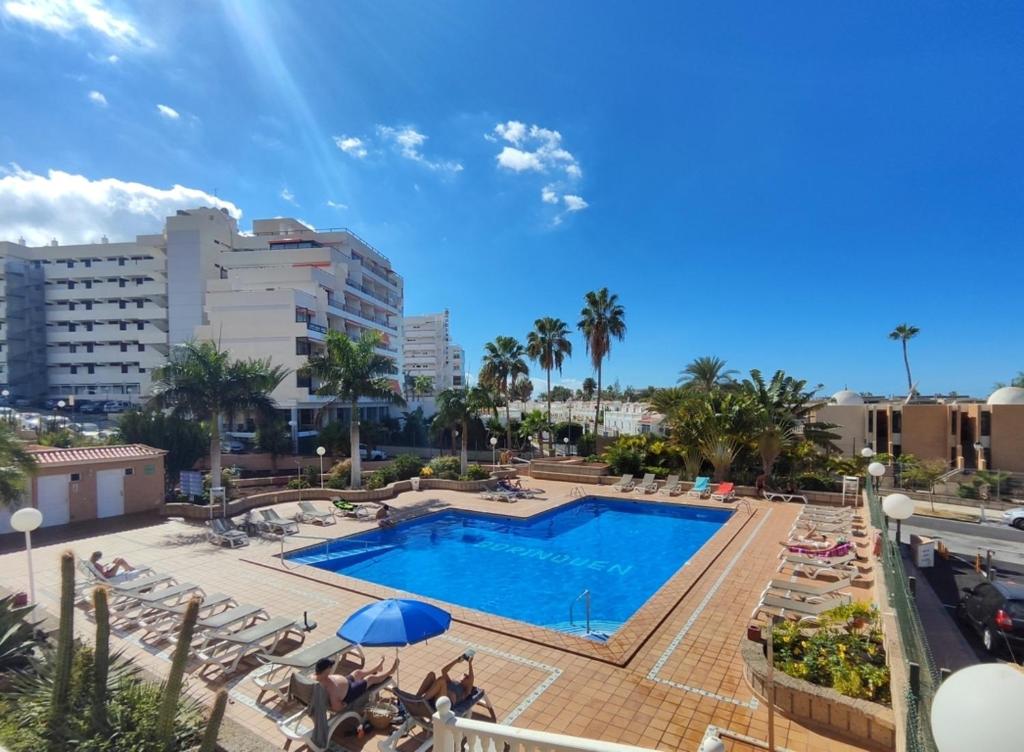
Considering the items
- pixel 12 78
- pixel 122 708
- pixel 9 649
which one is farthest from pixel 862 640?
pixel 12 78

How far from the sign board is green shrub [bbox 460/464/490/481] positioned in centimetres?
1138

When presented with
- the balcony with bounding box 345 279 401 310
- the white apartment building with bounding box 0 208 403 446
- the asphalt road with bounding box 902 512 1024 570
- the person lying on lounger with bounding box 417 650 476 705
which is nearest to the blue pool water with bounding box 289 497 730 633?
the person lying on lounger with bounding box 417 650 476 705

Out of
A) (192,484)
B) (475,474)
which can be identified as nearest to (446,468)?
(475,474)

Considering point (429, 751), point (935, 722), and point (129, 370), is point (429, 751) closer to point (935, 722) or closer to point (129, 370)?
point (935, 722)

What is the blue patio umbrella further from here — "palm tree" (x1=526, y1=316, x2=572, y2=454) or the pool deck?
"palm tree" (x1=526, y1=316, x2=572, y2=454)

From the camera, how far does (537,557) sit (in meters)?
15.9

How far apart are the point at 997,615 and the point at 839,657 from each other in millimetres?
5318

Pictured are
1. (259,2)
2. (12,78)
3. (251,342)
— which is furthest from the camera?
(251,342)

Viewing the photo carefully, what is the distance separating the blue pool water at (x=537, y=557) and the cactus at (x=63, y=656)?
8346mm

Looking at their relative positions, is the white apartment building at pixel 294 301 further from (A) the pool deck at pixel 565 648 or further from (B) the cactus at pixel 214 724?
(B) the cactus at pixel 214 724

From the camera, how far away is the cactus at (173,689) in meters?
4.46

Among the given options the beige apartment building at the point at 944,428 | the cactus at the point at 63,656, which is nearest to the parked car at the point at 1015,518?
the beige apartment building at the point at 944,428

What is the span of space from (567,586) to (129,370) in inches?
2376

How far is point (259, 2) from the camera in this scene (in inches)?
440
